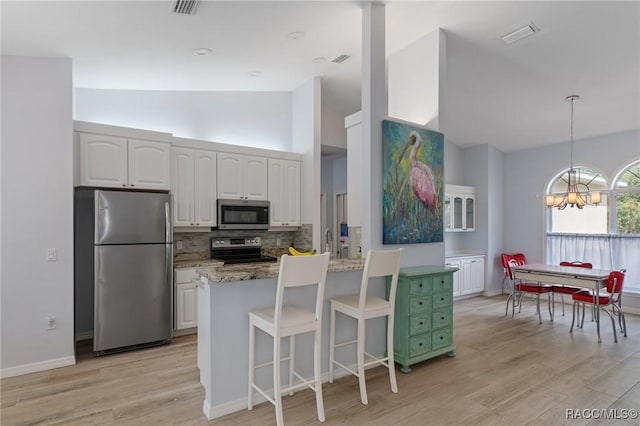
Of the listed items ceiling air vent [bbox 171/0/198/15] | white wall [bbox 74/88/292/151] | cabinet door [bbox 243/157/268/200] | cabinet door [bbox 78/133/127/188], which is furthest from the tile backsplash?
ceiling air vent [bbox 171/0/198/15]

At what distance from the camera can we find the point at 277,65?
4.45 metres

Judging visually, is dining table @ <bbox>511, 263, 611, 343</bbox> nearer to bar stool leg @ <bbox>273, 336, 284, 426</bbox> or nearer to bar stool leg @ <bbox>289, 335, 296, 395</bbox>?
bar stool leg @ <bbox>289, 335, 296, 395</bbox>

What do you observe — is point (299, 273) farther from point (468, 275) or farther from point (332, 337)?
point (468, 275)

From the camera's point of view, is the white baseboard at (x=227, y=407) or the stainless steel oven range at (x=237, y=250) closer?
the white baseboard at (x=227, y=407)

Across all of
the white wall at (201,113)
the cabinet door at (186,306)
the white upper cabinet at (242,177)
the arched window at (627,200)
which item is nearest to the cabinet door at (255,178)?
the white upper cabinet at (242,177)

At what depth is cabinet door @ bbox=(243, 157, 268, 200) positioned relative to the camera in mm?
5059

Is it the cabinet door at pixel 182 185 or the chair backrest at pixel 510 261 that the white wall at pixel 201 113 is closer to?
the cabinet door at pixel 182 185

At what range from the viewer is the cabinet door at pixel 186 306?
4.29 metres

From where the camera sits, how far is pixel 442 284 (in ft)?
12.1

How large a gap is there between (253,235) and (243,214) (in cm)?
46

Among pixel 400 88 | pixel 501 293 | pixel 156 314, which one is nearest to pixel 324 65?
pixel 400 88

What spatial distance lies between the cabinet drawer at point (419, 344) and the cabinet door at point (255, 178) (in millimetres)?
2838

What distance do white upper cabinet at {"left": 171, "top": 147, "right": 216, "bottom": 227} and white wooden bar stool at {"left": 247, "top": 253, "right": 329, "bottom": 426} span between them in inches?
93.3

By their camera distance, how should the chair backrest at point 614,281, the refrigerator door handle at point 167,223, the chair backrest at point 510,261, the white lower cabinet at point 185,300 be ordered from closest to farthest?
the refrigerator door handle at point 167,223, the white lower cabinet at point 185,300, the chair backrest at point 614,281, the chair backrest at point 510,261
